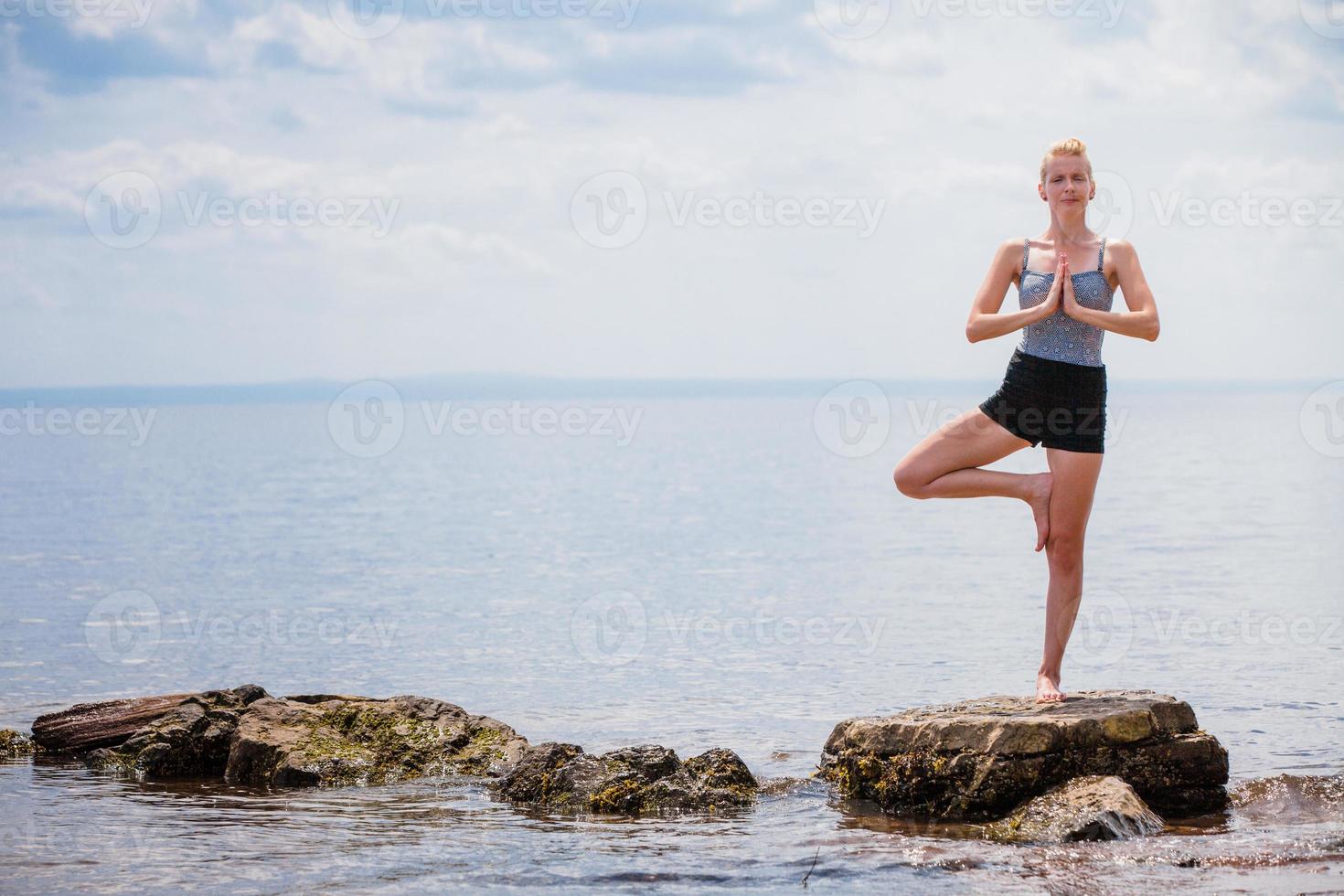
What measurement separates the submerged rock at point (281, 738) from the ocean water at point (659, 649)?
0.41m

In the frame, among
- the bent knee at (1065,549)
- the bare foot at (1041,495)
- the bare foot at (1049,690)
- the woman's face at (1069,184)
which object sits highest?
the woman's face at (1069,184)

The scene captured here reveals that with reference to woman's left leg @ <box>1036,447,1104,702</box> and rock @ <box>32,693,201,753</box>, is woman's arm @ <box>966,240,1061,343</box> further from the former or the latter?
rock @ <box>32,693,201,753</box>

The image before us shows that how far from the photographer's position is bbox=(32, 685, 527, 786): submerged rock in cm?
1059

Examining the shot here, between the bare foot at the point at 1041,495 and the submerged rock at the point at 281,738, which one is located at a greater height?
the bare foot at the point at 1041,495

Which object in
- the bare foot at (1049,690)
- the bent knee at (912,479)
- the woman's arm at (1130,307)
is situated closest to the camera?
the woman's arm at (1130,307)

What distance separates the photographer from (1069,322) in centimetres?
858

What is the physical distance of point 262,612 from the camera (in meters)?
22.7

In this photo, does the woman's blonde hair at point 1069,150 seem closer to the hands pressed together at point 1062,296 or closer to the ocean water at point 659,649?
the hands pressed together at point 1062,296

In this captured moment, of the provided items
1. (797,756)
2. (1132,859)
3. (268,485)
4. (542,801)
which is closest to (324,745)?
(542,801)

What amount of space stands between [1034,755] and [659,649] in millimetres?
9908

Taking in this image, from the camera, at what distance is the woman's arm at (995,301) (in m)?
8.57

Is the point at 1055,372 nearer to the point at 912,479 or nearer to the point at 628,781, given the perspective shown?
the point at 912,479

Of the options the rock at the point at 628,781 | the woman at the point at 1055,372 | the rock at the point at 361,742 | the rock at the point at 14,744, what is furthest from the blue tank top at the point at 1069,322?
the rock at the point at 14,744

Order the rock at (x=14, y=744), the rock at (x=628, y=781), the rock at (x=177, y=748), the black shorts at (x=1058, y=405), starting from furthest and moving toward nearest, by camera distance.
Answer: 1. the rock at (x=14, y=744)
2. the rock at (x=177, y=748)
3. the rock at (x=628, y=781)
4. the black shorts at (x=1058, y=405)
